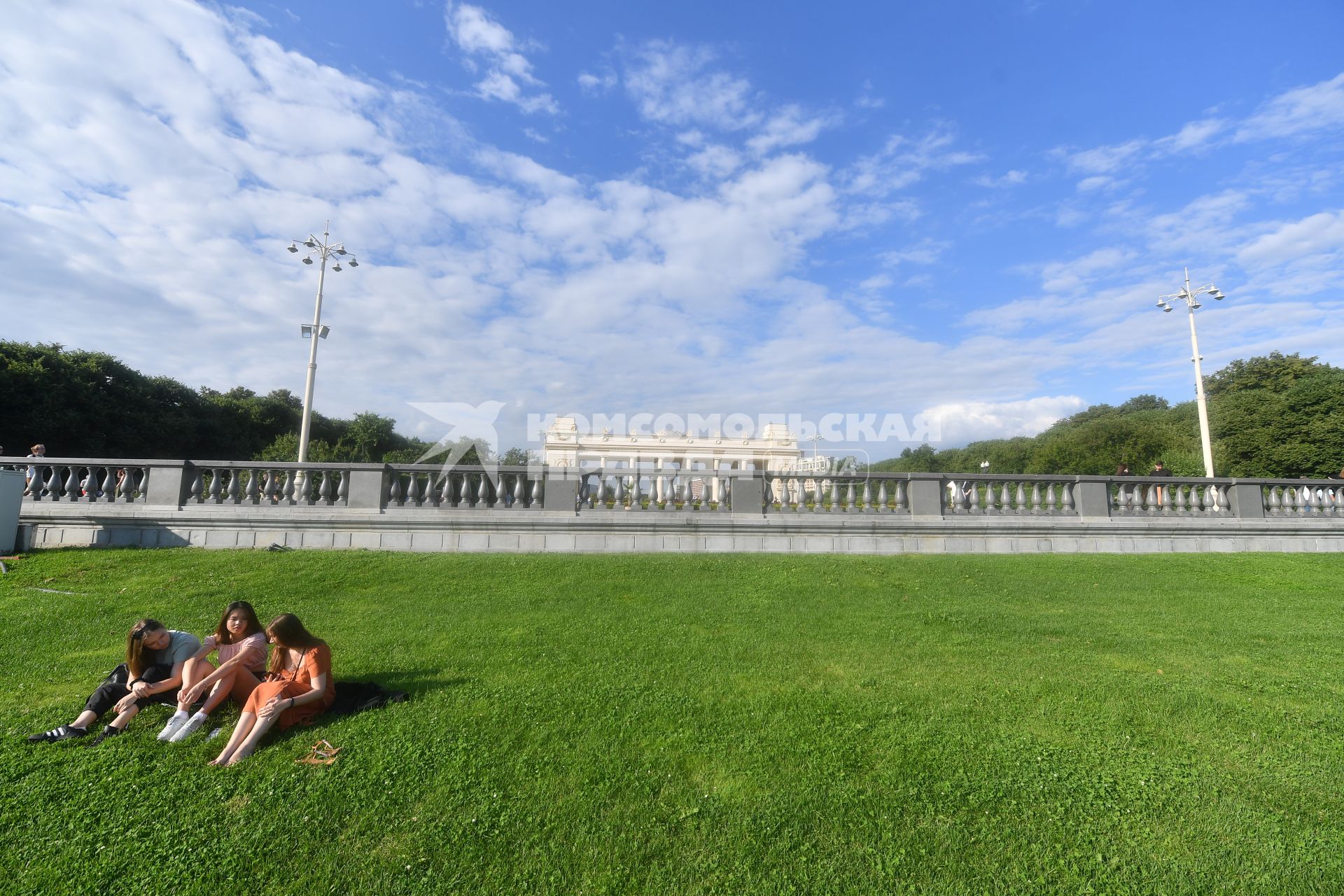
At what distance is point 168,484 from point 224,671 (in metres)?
8.45

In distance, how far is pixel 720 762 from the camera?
13.7ft

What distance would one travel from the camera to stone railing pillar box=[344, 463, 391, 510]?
441 inches

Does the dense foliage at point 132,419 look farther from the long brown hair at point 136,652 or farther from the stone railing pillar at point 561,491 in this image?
the long brown hair at point 136,652

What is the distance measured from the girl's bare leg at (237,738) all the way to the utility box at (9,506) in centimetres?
953

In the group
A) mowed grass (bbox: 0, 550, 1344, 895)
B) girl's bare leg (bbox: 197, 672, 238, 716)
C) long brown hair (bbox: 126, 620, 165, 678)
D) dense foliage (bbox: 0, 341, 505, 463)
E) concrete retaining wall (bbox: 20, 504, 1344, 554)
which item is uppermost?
A: dense foliage (bbox: 0, 341, 505, 463)

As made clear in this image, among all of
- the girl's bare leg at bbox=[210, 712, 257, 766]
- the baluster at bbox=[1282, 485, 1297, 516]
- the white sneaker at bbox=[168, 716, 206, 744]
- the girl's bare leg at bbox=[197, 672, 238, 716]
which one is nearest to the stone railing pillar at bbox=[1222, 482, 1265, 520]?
the baluster at bbox=[1282, 485, 1297, 516]

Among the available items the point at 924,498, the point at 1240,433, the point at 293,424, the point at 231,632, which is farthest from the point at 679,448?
the point at 231,632

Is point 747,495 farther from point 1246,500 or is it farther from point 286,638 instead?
point 1246,500

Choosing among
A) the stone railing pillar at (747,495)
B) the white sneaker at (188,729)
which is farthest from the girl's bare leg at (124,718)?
the stone railing pillar at (747,495)

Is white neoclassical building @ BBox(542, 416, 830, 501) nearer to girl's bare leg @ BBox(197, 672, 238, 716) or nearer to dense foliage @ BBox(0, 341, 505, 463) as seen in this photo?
dense foliage @ BBox(0, 341, 505, 463)

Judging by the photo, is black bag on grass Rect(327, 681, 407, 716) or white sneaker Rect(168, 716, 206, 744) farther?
black bag on grass Rect(327, 681, 407, 716)

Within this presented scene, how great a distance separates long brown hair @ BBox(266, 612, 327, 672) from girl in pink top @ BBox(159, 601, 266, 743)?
217 mm

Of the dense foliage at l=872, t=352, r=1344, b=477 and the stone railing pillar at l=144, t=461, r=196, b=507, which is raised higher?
the dense foliage at l=872, t=352, r=1344, b=477

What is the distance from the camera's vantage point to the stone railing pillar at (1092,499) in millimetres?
12375
